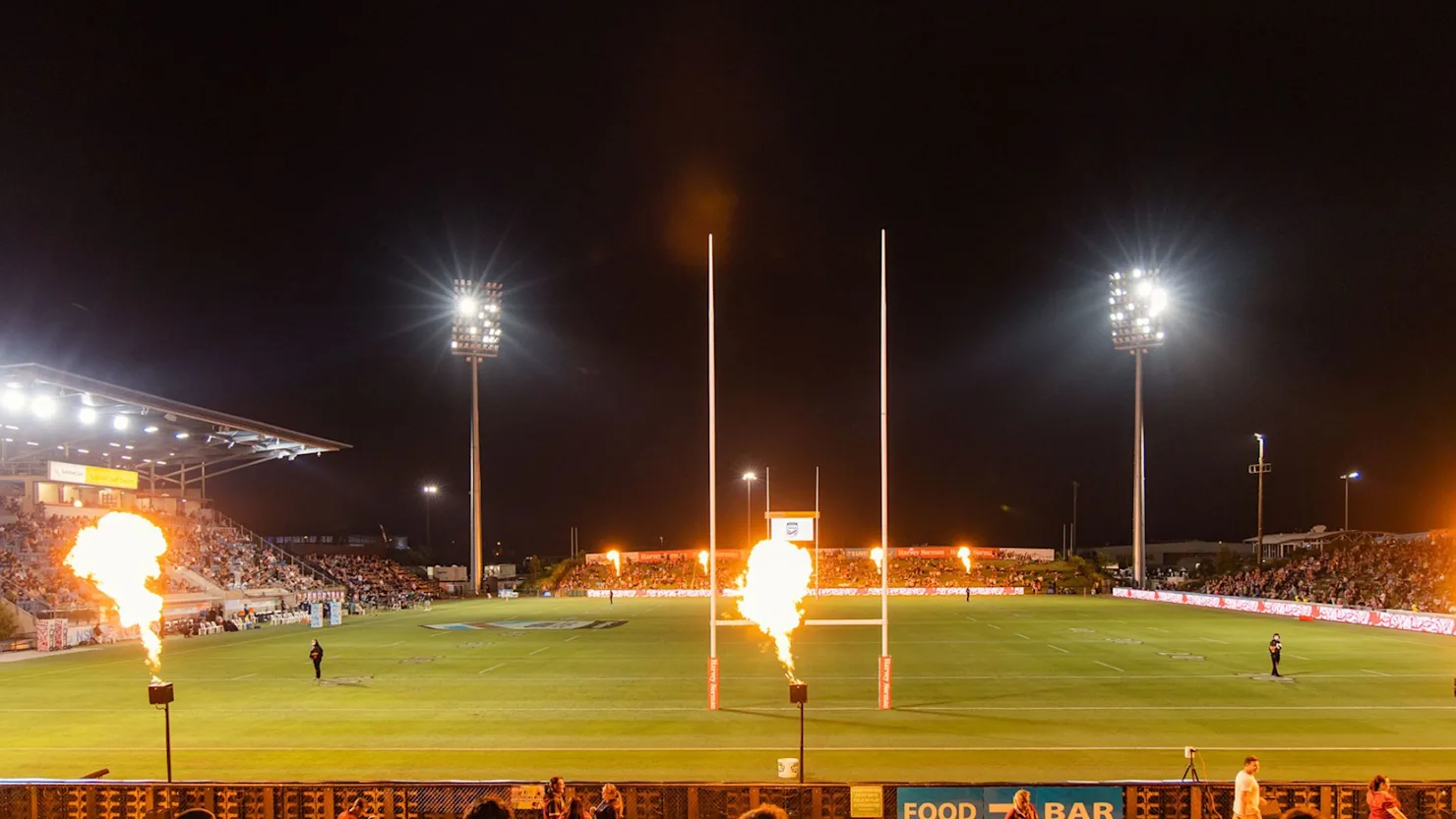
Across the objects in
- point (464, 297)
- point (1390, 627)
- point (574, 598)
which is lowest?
point (574, 598)

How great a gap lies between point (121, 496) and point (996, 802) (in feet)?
214

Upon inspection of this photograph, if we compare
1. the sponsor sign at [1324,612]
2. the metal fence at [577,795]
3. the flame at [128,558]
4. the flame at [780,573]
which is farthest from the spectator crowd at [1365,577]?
the flame at [128,558]

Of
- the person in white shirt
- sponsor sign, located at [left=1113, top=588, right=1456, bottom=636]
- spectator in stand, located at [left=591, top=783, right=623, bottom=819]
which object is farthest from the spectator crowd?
spectator in stand, located at [left=591, top=783, right=623, bottom=819]

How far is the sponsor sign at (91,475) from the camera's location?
53.8 meters

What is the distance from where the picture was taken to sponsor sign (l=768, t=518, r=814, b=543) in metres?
21.4

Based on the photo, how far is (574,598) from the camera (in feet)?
269

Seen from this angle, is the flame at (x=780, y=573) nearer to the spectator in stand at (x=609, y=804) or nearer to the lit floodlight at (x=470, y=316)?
the spectator in stand at (x=609, y=804)

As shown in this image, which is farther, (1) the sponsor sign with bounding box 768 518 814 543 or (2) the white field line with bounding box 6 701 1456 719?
(2) the white field line with bounding box 6 701 1456 719

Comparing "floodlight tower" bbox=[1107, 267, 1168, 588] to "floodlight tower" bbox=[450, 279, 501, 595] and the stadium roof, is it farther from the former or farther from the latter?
the stadium roof

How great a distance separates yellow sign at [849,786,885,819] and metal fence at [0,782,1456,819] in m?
0.09

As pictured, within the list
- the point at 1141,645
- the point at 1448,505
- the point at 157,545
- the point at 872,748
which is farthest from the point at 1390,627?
the point at 1448,505

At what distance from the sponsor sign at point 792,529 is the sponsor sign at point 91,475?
51.5 meters

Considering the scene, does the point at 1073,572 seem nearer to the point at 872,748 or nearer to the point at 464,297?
the point at 464,297

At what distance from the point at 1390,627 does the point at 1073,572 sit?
1894 inches
